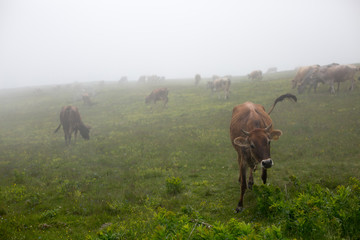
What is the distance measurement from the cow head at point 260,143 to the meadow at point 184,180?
0.83 meters

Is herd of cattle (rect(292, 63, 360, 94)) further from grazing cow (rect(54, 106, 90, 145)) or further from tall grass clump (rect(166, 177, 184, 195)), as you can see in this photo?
grazing cow (rect(54, 106, 90, 145))

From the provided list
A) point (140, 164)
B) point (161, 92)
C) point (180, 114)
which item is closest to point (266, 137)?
point (140, 164)

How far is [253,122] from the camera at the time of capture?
773 centimetres

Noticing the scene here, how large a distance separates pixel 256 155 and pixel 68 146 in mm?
18636

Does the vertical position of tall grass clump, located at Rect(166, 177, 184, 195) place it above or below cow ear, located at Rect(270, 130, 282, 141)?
below

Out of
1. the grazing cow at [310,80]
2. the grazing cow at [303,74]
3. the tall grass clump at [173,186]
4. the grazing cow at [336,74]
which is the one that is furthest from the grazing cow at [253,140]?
the grazing cow at [303,74]

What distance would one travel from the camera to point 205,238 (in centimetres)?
333

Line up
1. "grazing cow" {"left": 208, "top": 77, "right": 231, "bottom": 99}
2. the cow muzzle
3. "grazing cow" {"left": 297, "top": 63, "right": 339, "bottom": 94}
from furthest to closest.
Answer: "grazing cow" {"left": 208, "top": 77, "right": 231, "bottom": 99} < "grazing cow" {"left": 297, "top": 63, "right": 339, "bottom": 94} < the cow muzzle

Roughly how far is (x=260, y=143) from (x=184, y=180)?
545cm

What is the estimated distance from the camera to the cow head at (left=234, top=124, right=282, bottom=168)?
21.4ft

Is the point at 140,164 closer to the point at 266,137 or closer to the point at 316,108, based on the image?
the point at 266,137

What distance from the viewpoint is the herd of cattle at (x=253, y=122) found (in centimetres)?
683

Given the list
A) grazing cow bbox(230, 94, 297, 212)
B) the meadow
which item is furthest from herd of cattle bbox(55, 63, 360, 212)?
the meadow

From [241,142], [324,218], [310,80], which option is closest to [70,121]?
[241,142]
